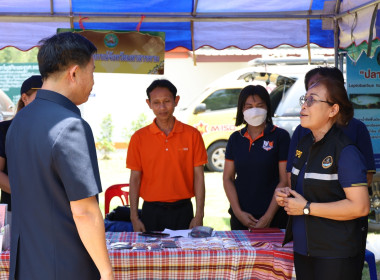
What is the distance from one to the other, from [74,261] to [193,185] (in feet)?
6.68

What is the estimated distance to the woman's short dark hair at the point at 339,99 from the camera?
2.49 metres

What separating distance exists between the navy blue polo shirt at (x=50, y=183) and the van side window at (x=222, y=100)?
9096 mm

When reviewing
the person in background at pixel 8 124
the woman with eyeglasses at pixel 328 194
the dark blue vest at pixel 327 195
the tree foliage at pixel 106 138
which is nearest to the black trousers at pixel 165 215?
the person in background at pixel 8 124

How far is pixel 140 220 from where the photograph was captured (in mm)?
3699

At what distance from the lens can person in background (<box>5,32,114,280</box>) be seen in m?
1.73

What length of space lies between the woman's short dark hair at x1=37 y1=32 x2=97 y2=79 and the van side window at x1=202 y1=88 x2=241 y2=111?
909 centimetres

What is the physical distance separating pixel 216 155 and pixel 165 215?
7204mm

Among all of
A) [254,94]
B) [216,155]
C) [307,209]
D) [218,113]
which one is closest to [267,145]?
[254,94]

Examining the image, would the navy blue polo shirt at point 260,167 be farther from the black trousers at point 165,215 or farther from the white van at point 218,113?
the white van at point 218,113

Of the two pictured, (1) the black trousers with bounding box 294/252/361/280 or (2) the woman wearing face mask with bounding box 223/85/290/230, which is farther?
(2) the woman wearing face mask with bounding box 223/85/290/230

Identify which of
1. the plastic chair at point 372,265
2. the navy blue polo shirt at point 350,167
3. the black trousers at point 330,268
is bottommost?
the plastic chair at point 372,265

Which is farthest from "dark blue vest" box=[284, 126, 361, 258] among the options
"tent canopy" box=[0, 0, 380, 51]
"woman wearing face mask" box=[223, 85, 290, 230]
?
"tent canopy" box=[0, 0, 380, 51]

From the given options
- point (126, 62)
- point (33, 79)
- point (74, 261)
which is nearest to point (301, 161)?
point (74, 261)

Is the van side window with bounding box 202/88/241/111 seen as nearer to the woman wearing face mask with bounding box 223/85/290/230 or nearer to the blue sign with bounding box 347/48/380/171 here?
the blue sign with bounding box 347/48/380/171
